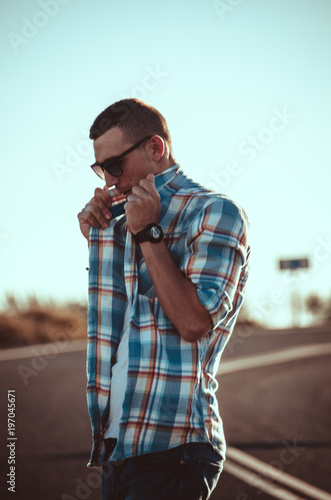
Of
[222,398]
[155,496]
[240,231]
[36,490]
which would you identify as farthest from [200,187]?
[222,398]

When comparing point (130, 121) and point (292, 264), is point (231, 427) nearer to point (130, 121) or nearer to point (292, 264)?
point (130, 121)

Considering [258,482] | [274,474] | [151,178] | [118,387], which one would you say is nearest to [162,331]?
[118,387]

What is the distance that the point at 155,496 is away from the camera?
2088 mm

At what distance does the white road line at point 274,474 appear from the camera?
5568 millimetres

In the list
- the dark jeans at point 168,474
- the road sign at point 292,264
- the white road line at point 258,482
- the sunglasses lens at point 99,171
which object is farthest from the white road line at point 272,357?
the road sign at point 292,264

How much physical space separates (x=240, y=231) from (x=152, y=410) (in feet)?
2.36

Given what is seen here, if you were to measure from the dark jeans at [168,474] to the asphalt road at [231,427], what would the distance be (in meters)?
3.64

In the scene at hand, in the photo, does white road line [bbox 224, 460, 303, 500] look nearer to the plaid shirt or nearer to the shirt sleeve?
the plaid shirt

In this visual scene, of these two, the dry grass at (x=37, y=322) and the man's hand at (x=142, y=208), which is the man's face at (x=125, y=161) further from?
the dry grass at (x=37, y=322)

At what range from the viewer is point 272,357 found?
48.3 ft

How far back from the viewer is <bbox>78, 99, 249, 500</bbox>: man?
2.11 metres

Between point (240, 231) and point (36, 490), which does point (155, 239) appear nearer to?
point (240, 231)

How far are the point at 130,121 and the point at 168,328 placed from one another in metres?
0.94

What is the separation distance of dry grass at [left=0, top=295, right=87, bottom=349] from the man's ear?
1507 cm
